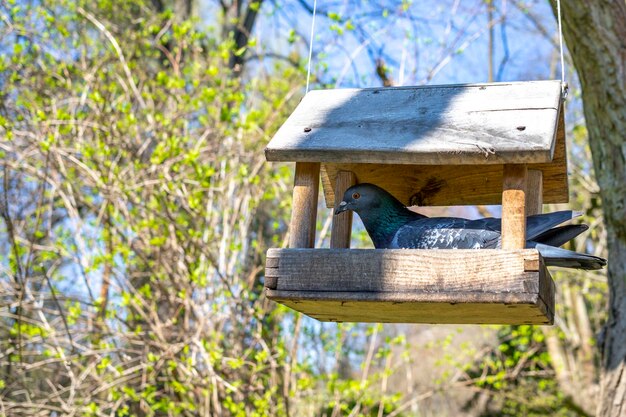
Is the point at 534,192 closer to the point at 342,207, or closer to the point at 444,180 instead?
the point at 444,180

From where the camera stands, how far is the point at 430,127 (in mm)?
2312

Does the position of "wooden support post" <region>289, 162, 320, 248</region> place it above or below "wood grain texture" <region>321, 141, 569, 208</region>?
below

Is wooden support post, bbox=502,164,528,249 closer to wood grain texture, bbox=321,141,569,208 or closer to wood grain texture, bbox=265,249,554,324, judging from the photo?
wood grain texture, bbox=265,249,554,324

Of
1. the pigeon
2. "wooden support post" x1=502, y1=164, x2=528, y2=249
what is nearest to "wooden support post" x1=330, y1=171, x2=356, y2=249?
the pigeon

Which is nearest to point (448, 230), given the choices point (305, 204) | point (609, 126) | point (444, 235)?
point (444, 235)

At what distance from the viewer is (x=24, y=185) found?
6.55 metres

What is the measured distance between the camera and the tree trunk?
350 centimetres

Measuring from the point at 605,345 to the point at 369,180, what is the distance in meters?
1.61

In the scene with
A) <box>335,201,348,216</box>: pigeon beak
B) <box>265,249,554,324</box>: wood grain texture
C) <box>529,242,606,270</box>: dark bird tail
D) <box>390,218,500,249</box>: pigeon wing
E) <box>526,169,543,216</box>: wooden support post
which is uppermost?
<box>526,169,543,216</box>: wooden support post

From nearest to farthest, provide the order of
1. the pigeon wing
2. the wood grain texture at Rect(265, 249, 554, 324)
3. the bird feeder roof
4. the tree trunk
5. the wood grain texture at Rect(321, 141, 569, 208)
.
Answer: the wood grain texture at Rect(265, 249, 554, 324)
the bird feeder roof
the pigeon wing
the wood grain texture at Rect(321, 141, 569, 208)
the tree trunk

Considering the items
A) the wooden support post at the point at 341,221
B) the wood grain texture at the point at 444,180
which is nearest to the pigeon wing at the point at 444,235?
the wooden support post at the point at 341,221

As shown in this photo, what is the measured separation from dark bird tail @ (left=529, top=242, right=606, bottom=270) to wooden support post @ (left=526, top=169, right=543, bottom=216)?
47 centimetres

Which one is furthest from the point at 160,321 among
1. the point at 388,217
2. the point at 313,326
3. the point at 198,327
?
the point at 388,217

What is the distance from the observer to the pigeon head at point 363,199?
2.47m
